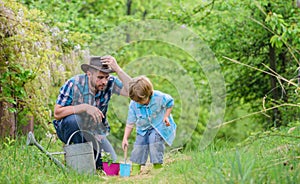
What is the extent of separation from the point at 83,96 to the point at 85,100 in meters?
0.05

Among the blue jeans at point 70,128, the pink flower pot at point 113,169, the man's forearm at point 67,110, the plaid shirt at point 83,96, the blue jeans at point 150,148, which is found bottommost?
the pink flower pot at point 113,169

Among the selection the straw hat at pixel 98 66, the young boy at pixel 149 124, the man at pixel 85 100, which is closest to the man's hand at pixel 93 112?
the man at pixel 85 100

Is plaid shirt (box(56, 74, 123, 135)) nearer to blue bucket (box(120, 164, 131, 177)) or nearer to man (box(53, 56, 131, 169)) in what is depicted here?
man (box(53, 56, 131, 169))

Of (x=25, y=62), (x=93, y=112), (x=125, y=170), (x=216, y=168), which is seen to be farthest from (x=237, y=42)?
(x=216, y=168)

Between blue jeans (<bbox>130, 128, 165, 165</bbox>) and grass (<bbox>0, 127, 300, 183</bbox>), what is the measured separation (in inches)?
37.2

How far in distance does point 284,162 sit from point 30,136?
219cm

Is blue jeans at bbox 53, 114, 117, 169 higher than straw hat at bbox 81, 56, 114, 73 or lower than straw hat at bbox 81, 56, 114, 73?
lower

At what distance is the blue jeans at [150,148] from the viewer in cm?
570

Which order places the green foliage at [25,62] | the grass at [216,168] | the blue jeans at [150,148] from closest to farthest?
1. the grass at [216,168]
2. the blue jeans at [150,148]
3. the green foliage at [25,62]

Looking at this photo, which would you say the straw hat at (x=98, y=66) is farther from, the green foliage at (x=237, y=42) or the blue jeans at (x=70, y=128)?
the green foliage at (x=237, y=42)

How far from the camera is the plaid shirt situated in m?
5.30

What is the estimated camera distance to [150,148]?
574 centimetres

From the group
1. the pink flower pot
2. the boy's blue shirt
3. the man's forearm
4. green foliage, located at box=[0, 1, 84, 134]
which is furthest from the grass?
the boy's blue shirt

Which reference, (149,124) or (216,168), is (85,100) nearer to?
(149,124)
